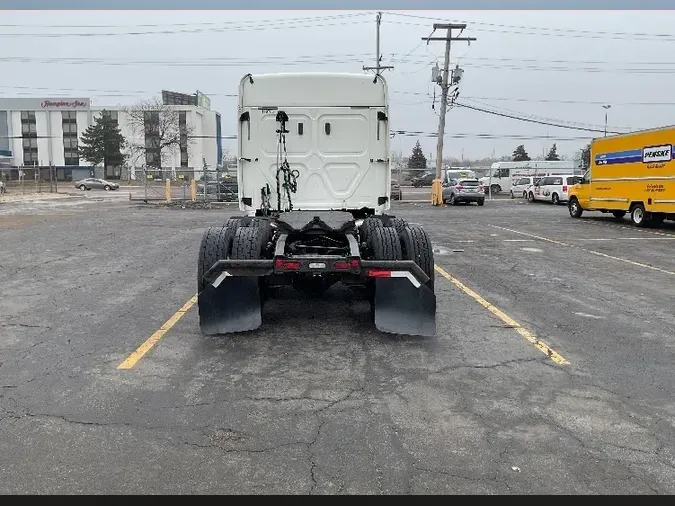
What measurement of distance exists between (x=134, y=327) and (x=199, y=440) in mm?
3203

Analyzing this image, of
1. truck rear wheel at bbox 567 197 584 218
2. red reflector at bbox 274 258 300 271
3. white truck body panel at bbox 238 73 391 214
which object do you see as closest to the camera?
red reflector at bbox 274 258 300 271

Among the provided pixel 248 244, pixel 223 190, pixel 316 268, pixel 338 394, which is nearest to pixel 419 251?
pixel 316 268

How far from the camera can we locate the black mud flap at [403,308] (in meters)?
6.00

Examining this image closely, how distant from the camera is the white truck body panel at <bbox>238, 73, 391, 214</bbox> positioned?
7.91 m

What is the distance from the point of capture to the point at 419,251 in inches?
249

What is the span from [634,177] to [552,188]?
14.2 metres

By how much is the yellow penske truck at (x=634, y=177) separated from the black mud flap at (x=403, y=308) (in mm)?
14571

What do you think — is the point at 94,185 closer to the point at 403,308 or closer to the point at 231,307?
the point at 231,307

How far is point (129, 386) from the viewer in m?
4.71

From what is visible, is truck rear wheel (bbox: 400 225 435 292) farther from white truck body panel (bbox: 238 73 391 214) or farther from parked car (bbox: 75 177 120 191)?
parked car (bbox: 75 177 120 191)

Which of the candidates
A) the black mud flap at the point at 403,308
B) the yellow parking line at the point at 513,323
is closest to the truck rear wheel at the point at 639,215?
the yellow parking line at the point at 513,323

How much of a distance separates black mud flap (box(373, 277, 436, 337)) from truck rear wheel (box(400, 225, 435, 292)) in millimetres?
265

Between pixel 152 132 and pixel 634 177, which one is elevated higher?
pixel 152 132

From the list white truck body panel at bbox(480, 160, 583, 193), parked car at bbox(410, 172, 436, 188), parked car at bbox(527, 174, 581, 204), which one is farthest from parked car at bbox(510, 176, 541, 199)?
parked car at bbox(410, 172, 436, 188)
